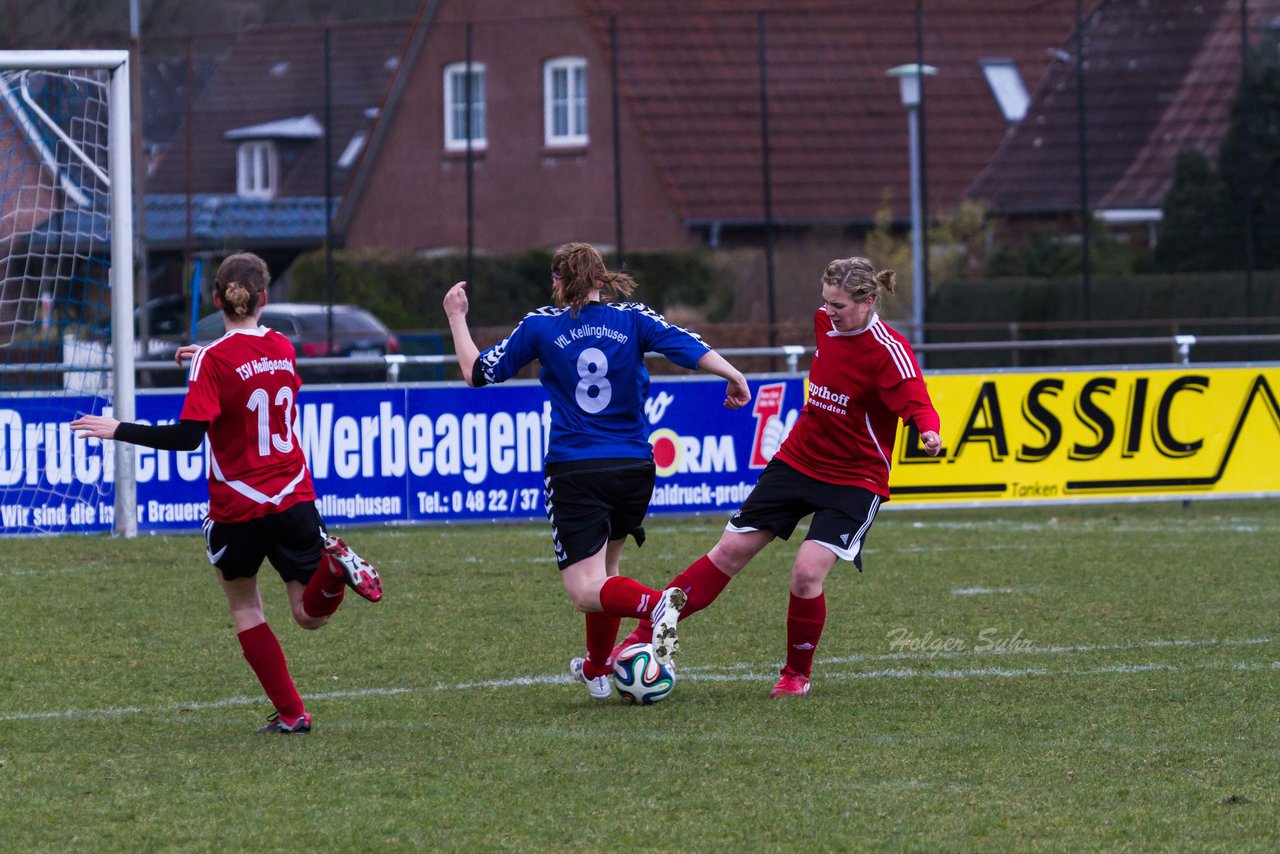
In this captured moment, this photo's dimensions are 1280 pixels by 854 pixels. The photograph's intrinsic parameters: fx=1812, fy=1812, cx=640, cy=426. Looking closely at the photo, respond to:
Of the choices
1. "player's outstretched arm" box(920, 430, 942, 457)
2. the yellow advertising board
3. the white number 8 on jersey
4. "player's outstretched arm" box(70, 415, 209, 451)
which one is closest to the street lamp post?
the yellow advertising board

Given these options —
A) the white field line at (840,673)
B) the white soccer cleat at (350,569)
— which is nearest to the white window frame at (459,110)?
the white field line at (840,673)

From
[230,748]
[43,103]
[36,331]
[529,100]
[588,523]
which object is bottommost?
[230,748]

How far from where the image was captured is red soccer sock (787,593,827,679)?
6.85 meters

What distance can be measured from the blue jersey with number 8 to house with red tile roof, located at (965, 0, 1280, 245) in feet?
70.5

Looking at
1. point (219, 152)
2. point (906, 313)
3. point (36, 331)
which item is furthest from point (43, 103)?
point (219, 152)

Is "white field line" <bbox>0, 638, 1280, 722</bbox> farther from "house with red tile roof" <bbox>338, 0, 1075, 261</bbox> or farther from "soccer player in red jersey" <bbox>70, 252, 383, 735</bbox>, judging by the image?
"house with red tile roof" <bbox>338, 0, 1075, 261</bbox>

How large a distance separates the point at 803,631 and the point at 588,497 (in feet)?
3.36

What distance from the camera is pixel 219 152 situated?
3644 cm

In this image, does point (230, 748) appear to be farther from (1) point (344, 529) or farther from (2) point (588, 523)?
(1) point (344, 529)

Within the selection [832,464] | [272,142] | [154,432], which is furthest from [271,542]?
[272,142]

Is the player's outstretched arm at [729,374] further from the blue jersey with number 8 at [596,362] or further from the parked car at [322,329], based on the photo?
the parked car at [322,329]

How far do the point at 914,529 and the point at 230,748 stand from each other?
25.5 ft

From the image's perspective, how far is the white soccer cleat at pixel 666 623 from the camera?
6.22 m

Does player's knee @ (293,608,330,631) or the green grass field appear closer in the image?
the green grass field
